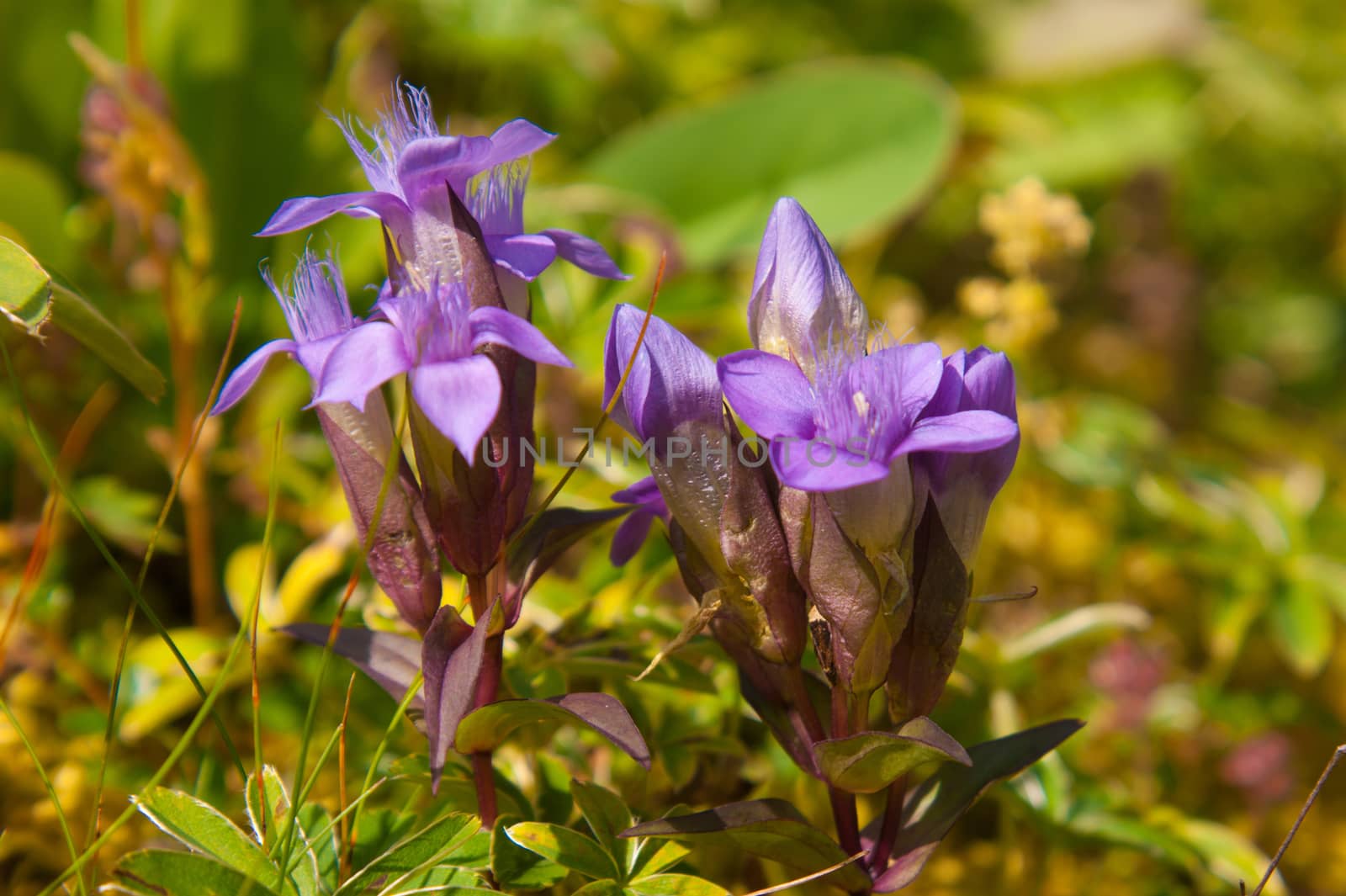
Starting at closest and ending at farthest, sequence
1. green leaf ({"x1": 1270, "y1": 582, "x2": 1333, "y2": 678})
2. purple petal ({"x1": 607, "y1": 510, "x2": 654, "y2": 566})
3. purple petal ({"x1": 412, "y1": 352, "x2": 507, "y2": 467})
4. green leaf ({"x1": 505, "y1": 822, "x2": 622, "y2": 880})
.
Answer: purple petal ({"x1": 412, "y1": 352, "x2": 507, "y2": 467}) → green leaf ({"x1": 505, "y1": 822, "x2": 622, "y2": 880}) → purple petal ({"x1": 607, "y1": 510, "x2": 654, "y2": 566}) → green leaf ({"x1": 1270, "y1": 582, "x2": 1333, "y2": 678})

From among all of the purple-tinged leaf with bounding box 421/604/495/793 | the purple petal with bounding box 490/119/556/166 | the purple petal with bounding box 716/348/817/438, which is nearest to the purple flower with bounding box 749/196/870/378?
the purple petal with bounding box 716/348/817/438

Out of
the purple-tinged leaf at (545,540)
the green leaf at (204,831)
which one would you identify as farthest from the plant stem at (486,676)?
the green leaf at (204,831)

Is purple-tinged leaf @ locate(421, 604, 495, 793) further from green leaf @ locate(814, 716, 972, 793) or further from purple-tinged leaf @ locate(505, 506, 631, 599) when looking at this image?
green leaf @ locate(814, 716, 972, 793)

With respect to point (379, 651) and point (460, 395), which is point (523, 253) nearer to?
point (460, 395)

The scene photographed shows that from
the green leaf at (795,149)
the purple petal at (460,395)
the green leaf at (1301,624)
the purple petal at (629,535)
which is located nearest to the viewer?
the purple petal at (460,395)

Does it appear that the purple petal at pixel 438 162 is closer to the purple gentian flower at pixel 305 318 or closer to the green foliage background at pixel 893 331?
the purple gentian flower at pixel 305 318

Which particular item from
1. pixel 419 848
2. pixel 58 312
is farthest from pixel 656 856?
pixel 58 312
